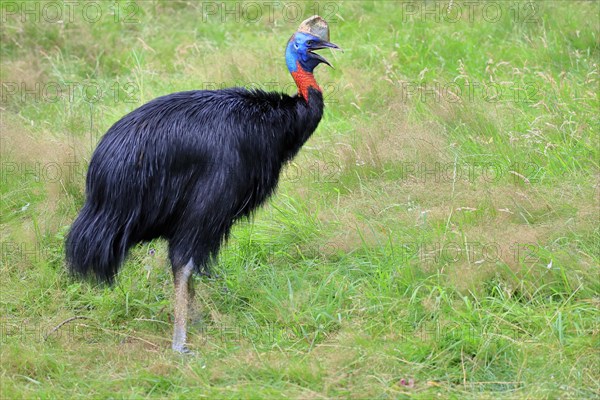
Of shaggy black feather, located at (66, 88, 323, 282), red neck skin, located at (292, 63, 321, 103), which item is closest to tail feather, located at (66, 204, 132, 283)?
shaggy black feather, located at (66, 88, 323, 282)

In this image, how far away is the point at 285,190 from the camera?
6297 millimetres

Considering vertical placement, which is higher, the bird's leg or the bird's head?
the bird's head

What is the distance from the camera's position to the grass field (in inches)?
178

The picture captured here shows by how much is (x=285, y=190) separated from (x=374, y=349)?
194cm

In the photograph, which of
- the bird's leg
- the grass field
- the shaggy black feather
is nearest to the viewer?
the grass field

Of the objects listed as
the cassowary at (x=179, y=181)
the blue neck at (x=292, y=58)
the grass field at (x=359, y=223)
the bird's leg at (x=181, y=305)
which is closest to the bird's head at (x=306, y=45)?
the blue neck at (x=292, y=58)

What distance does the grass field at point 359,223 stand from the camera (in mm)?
4523

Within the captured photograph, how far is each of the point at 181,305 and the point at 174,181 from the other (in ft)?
2.09

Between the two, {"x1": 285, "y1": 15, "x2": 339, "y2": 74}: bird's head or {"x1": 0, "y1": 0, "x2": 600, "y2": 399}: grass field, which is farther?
{"x1": 285, "y1": 15, "x2": 339, "y2": 74}: bird's head

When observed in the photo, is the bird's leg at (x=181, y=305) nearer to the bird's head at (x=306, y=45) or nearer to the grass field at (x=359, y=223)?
the grass field at (x=359, y=223)

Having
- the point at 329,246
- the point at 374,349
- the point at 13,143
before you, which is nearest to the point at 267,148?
the point at 329,246

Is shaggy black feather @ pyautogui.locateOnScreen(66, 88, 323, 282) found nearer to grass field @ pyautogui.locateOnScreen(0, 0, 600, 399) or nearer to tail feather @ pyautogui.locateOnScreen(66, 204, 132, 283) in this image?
tail feather @ pyautogui.locateOnScreen(66, 204, 132, 283)

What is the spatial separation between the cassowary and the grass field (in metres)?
0.46

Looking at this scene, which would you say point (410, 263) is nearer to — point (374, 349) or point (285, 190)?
point (374, 349)
